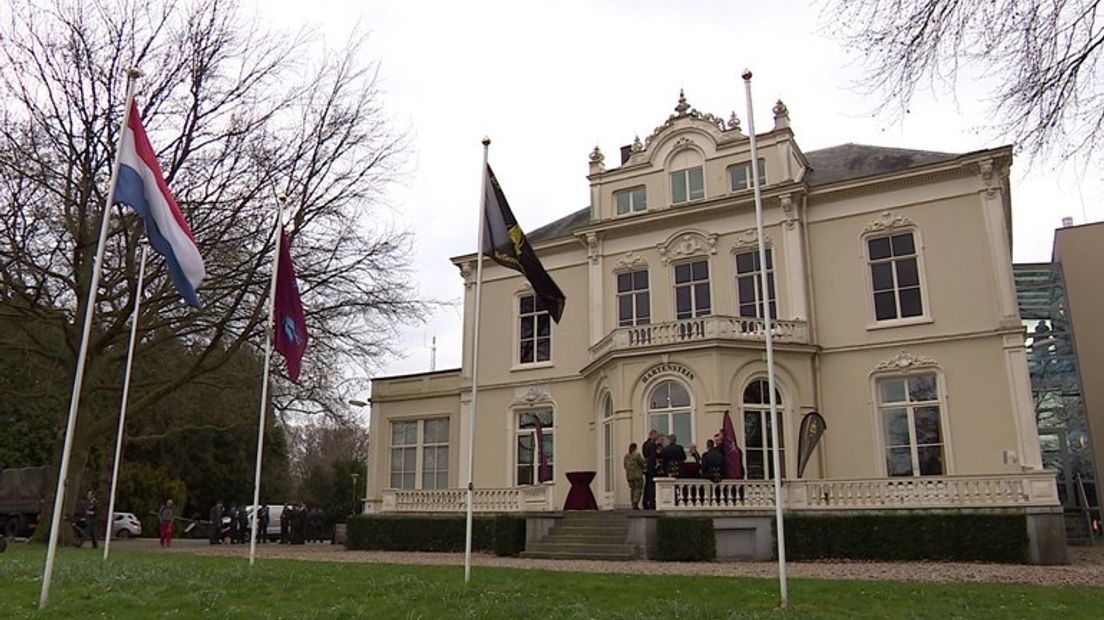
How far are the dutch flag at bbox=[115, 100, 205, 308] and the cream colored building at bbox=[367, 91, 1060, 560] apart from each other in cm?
1036

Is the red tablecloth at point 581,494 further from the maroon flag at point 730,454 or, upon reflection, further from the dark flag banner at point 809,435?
the dark flag banner at point 809,435

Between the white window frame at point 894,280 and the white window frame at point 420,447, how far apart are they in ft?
41.4

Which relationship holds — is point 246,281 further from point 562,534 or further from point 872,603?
point 872,603

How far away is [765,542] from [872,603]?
7.99 metres

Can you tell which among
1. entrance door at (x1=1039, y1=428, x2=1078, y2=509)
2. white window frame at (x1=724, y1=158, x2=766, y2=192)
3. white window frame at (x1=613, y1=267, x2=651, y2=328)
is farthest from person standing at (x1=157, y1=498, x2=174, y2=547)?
entrance door at (x1=1039, y1=428, x2=1078, y2=509)

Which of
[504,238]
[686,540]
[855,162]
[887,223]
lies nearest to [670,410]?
[686,540]

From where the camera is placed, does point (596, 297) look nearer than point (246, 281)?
No

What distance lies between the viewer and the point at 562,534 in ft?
58.7

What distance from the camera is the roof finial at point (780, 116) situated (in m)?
21.4

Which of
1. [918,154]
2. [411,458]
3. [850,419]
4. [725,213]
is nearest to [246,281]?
[411,458]

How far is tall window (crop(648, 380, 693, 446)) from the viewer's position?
62.8 ft

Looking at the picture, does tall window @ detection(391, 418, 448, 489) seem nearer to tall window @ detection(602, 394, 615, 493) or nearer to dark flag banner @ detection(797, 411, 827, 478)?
tall window @ detection(602, 394, 615, 493)

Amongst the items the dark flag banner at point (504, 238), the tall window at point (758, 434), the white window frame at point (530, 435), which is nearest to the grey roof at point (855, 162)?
the white window frame at point (530, 435)

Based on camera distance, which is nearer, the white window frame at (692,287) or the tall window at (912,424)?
the tall window at (912,424)
